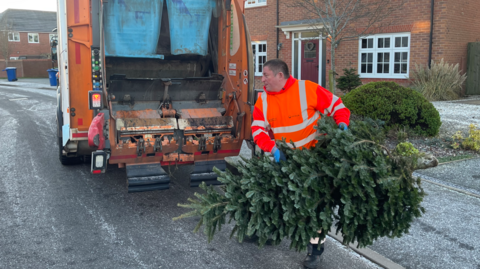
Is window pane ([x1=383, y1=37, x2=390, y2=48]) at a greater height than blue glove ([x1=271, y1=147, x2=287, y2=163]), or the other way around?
window pane ([x1=383, y1=37, x2=390, y2=48])

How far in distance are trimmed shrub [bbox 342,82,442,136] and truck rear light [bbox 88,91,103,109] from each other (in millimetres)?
4959

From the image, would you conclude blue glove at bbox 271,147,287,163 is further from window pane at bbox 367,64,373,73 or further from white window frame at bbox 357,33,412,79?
window pane at bbox 367,64,373,73

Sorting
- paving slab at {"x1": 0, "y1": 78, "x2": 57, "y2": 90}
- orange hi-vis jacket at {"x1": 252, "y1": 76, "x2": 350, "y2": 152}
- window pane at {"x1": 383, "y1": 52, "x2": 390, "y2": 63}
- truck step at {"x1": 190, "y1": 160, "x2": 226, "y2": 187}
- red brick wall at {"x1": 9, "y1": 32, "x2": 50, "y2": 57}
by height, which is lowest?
truck step at {"x1": 190, "y1": 160, "x2": 226, "y2": 187}

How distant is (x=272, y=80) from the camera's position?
3725 millimetres

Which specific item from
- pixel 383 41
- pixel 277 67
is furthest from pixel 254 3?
pixel 277 67

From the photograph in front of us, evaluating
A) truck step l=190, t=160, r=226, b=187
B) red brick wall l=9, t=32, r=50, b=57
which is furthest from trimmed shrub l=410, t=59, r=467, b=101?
red brick wall l=9, t=32, r=50, b=57

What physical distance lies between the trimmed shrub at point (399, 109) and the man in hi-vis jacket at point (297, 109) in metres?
4.62

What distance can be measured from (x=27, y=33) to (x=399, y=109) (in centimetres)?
4948

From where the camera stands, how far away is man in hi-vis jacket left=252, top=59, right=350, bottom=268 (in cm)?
372

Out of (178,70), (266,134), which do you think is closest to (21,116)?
(178,70)

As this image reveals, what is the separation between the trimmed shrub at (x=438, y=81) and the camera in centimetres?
1342

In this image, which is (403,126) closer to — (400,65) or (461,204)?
(461,204)

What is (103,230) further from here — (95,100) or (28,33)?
(28,33)

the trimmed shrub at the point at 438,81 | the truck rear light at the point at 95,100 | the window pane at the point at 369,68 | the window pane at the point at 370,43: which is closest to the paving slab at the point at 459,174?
the truck rear light at the point at 95,100
